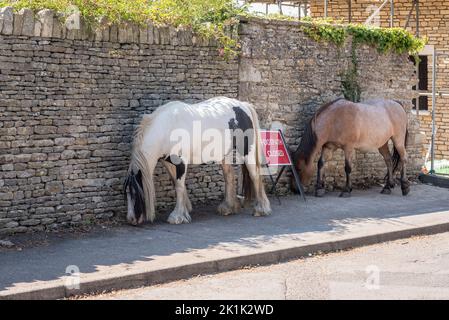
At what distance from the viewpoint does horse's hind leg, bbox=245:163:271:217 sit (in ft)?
39.5

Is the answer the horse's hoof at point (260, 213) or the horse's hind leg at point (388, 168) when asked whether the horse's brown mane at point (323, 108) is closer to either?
the horse's hind leg at point (388, 168)

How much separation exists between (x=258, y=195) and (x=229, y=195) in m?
0.46

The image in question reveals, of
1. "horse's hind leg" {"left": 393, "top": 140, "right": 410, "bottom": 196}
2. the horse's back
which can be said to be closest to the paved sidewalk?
"horse's hind leg" {"left": 393, "top": 140, "right": 410, "bottom": 196}

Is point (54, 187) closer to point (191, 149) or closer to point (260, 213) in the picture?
point (191, 149)

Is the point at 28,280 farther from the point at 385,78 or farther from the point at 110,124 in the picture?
the point at 385,78

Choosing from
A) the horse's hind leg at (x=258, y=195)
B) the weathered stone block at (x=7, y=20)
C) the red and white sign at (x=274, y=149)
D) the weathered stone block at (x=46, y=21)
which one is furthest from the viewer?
the red and white sign at (x=274, y=149)

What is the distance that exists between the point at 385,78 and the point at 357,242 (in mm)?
6565

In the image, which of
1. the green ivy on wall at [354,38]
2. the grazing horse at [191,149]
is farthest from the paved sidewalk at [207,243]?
the green ivy on wall at [354,38]

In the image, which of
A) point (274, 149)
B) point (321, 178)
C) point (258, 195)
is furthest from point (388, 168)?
point (258, 195)

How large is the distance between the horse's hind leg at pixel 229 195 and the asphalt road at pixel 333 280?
2.65 m

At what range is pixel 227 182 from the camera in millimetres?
12234

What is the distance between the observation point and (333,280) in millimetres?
8141

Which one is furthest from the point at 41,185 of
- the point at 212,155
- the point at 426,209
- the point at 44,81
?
the point at 426,209

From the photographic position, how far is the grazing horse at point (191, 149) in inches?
430
